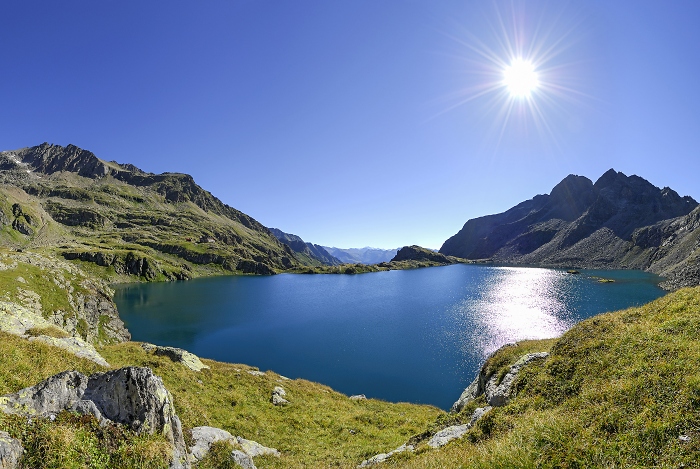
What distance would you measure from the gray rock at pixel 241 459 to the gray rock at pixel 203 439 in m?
1.32

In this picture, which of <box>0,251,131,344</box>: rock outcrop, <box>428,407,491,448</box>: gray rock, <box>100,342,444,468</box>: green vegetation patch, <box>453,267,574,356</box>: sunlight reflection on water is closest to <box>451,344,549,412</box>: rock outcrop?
<box>428,407,491,448</box>: gray rock

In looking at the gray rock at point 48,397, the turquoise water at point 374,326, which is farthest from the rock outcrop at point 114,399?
the turquoise water at point 374,326

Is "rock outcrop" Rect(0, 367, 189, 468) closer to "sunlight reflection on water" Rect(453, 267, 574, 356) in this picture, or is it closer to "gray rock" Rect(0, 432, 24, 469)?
"gray rock" Rect(0, 432, 24, 469)

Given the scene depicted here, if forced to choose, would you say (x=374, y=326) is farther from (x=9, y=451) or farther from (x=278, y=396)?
(x=9, y=451)

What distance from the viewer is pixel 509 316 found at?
301 feet

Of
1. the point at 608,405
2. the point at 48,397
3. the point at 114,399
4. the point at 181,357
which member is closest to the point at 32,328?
the point at 181,357

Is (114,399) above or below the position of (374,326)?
above

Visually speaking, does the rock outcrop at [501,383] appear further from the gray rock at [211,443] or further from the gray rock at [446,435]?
the gray rock at [211,443]

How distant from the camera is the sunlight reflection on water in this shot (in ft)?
233

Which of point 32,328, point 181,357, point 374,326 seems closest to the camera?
point 32,328

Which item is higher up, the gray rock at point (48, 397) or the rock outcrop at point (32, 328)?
the gray rock at point (48, 397)

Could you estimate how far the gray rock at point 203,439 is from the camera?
14.5 meters

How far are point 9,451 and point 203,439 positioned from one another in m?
9.43

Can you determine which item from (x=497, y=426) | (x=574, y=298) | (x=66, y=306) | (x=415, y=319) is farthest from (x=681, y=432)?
(x=574, y=298)
